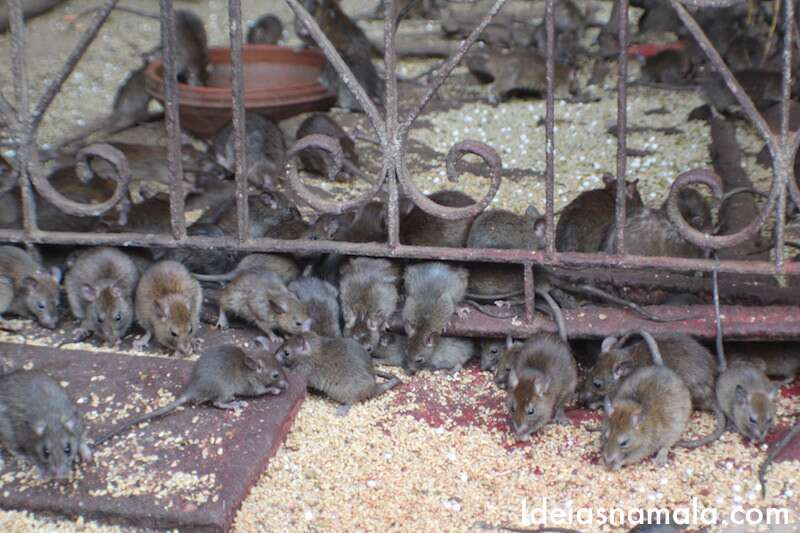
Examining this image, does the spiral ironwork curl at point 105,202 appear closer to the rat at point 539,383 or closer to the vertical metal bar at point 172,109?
the vertical metal bar at point 172,109

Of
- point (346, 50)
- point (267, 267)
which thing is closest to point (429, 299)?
point (267, 267)

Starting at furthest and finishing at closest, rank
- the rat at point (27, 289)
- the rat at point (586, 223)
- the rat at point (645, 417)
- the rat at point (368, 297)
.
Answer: the rat at point (586, 223), the rat at point (27, 289), the rat at point (368, 297), the rat at point (645, 417)

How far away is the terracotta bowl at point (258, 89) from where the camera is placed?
8266 millimetres

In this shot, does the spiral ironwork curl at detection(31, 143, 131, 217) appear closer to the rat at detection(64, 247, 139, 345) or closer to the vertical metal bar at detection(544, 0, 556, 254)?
the rat at detection(64, 247, 139, 345)

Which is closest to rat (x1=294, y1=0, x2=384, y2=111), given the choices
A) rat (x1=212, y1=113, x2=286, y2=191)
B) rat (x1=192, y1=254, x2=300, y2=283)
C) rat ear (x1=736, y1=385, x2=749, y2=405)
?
rat (x1=212, y1=113, x2=286, y2=191)

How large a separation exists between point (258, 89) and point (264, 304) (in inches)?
149

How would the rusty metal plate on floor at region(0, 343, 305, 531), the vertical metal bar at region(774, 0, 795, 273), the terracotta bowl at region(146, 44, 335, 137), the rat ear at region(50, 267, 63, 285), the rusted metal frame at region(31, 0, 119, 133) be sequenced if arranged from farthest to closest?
the terracotta bowl at region(146, 44, 335, 137) → the rat ear at region(50, 267, 63, 285) → the rusted metal frame at region(31, 0, 119, 133) → the vertical metal bar at region(774, 0, 795, 273) → the rusty metal plate on floor at region(0, 343, 305, 531)

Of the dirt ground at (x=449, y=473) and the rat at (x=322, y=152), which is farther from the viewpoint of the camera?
the rat at (x=322, y=152)

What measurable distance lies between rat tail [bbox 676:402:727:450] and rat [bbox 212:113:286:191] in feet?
13.4

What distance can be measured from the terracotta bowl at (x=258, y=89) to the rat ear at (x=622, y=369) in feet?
14.2

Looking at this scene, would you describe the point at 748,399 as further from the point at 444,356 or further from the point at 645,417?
the point at 444,356

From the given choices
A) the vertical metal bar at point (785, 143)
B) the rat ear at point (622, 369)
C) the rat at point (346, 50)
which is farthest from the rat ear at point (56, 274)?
the rat at point (346, 50)

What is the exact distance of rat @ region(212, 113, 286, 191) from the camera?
7723mm

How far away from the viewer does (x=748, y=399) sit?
4211 millimetres
